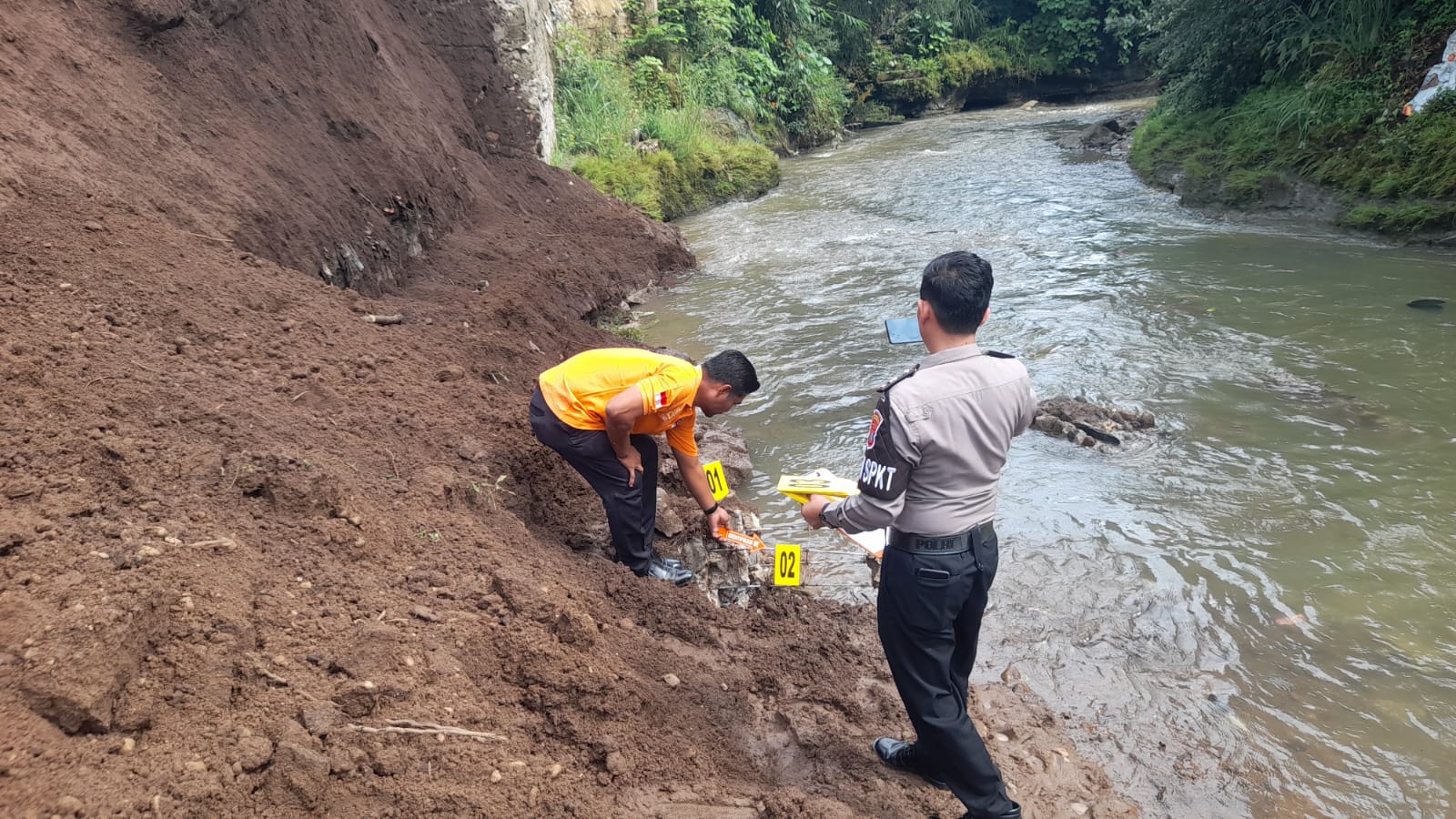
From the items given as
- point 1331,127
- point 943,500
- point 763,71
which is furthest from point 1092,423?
point 763,71

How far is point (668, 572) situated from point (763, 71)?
20.1 metres

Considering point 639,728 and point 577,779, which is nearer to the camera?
point 577,779

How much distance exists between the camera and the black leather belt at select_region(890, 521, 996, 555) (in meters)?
2.71

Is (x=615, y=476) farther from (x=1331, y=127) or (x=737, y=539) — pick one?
(x=1331, y=127)

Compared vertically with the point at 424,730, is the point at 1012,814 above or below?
below

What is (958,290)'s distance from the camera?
2588 mm

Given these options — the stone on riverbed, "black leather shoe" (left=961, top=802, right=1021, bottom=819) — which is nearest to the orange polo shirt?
"black leather shoe" (left=961, top=802, right=1021, bottom=819)

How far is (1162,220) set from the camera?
1209 cm

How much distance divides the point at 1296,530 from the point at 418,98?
29.8 feet

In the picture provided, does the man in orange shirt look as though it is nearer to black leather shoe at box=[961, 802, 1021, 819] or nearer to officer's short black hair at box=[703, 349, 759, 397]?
officer's short black hair at box=[703, 349, 759, 397]

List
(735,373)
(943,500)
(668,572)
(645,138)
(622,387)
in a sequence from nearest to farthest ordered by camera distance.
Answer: (943,500)
(735,373)
(622,387)
(668,572)
(645,138)

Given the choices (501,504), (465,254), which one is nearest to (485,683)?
(501,504)

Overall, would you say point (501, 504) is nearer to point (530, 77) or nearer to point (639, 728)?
point (639, 728)

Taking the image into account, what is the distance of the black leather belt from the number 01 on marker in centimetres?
135
